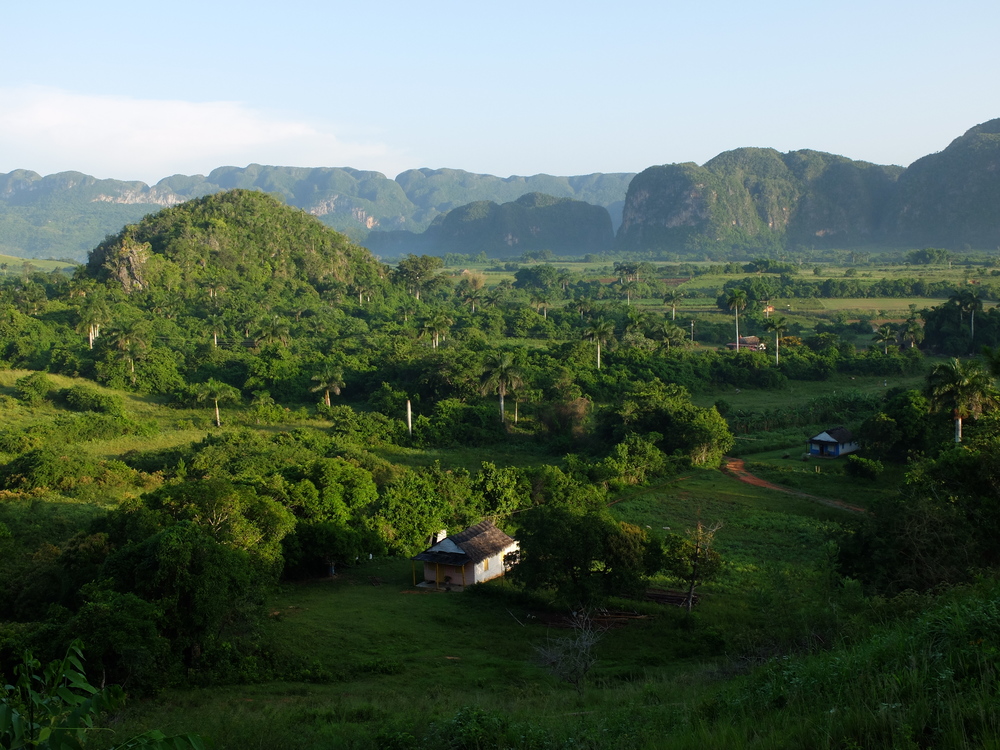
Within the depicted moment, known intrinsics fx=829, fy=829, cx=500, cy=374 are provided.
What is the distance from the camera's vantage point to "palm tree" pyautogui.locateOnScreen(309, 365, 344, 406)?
45594 mm

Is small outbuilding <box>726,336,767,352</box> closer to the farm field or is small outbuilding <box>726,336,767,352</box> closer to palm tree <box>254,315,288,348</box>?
palm tree <box>254,315,288,348</box>

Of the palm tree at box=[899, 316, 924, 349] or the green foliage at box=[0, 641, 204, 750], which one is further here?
the palm tree at box=[899, 316, 924, 349]

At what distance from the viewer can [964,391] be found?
29391mm

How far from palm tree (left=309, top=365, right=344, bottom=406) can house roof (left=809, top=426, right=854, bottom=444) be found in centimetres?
2461

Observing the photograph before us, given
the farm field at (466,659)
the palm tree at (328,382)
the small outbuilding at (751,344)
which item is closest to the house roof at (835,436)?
the farm field at (466,659)

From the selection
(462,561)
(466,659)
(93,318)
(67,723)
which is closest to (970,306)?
(462,561)

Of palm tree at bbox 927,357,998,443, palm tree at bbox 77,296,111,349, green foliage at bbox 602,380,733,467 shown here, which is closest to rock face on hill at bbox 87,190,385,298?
palm tree at bbox 77,296,111,349

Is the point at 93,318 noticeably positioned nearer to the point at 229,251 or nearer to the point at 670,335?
the point at 229,251

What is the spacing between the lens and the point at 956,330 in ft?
187

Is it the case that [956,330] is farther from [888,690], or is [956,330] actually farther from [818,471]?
[888,690]

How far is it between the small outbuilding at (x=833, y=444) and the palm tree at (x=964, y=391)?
18.3 ft

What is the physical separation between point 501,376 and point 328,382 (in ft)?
37.8

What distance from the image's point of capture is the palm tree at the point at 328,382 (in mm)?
45594

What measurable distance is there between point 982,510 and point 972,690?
11985mm
